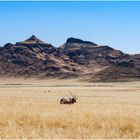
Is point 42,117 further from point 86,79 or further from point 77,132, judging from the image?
point 86,79

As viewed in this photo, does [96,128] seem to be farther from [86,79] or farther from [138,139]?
[86,79]

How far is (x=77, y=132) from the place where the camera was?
1517 centimetres

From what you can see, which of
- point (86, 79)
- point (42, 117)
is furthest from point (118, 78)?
point (42, 117)

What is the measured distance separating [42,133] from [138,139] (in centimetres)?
335

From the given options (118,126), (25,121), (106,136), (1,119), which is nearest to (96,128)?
(118,126)

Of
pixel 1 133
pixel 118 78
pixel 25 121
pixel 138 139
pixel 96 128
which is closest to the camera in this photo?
pixel 138 139

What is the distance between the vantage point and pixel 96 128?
16297 mm

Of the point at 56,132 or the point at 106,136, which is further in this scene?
the point at 56,132

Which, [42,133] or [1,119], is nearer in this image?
[42,133]

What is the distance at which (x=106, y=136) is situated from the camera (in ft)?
47.1

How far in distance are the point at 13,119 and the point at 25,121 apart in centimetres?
84

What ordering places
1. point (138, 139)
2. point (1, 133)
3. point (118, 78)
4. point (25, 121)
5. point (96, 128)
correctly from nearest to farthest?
point (138, 139)
point (1, 133)
point (96, 128)
point (25, 121)
point (118, 78)

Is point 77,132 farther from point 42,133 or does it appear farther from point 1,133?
point 1,133

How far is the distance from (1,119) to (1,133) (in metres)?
3.71
